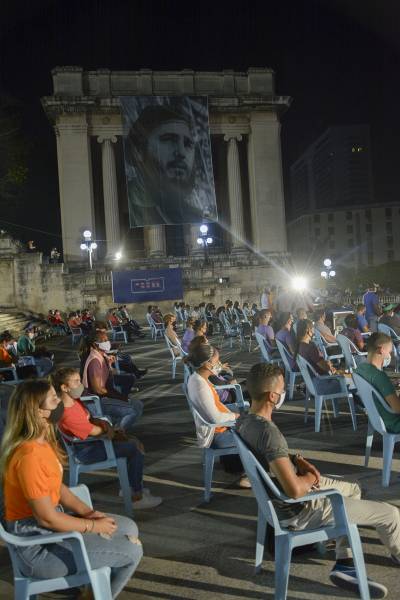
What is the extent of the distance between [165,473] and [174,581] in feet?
7.38

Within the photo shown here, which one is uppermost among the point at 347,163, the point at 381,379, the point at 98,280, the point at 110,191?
the point at 347,163

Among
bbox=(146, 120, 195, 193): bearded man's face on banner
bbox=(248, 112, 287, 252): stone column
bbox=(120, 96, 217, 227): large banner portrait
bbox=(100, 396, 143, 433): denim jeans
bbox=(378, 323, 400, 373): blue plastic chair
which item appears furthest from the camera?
bbox=(248, 112, 287, 252): stone column

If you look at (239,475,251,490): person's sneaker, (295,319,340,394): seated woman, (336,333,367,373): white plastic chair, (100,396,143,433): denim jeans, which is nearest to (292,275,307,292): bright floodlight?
(336,333,367,373): white plastic chair

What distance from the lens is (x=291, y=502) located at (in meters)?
3.34

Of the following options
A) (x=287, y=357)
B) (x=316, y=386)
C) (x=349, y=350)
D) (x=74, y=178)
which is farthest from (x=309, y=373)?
(x=74, y=178)

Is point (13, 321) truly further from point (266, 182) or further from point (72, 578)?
point (72, 578)

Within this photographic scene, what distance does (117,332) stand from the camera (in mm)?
21656

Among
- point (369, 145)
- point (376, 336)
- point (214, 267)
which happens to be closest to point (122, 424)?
point (376, 336)

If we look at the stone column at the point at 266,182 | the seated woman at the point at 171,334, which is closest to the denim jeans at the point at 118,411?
the seated woman at the point at 171,334

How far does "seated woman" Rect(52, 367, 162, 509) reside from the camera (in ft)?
16.1

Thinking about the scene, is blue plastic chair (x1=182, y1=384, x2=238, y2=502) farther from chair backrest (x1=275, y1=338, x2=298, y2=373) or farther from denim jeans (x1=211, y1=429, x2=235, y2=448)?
chair backrest (x1=275, y1=338, x2=298, y2=373)

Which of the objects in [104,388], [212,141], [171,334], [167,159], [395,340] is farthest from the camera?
[212,141]

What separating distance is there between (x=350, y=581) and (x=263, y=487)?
74 centimetres

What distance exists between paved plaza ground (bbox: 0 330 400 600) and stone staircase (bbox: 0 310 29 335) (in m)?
16.0
